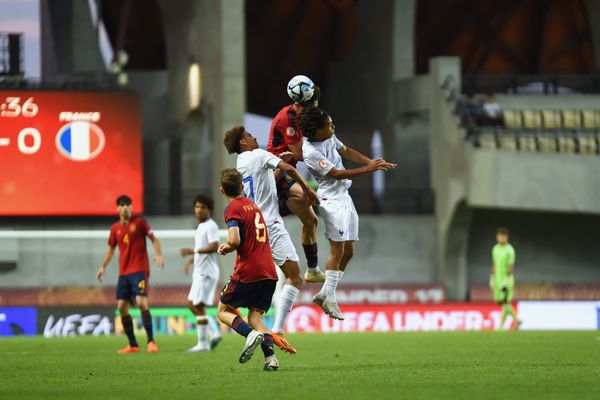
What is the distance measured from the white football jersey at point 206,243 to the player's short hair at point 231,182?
7224 mm

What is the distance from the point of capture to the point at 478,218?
4275cm

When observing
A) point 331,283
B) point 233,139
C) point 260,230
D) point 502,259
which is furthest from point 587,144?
point 260,230

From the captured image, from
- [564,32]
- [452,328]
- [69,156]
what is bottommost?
[452,328]

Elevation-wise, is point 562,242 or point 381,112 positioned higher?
point 381,112

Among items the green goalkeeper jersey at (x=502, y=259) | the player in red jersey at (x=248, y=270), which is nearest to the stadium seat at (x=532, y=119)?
the green goalkeeper jersey at (x=502, y=259)

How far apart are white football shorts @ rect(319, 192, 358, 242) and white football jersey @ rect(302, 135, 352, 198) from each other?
0.10 m

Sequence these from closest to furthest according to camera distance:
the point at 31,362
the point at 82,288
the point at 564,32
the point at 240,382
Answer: the point at 240,382, the point at 31,362, the point at 82,288, the point at 564,32

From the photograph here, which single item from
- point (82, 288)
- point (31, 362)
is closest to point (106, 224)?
point (82, 288)

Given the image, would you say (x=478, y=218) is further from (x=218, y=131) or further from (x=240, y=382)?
(x=240, y=382)

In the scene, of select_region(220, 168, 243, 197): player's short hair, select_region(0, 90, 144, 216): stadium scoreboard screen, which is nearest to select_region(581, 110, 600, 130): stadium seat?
select_region(0, 90, 144, 216): stadium scoreboard screen

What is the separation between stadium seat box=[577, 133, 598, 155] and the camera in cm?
3866

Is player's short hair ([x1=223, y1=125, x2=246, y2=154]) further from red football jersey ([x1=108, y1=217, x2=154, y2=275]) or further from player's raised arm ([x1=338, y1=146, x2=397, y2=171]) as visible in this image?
red football jersey ([x1=108, y1=217, x2=154, y2=275])

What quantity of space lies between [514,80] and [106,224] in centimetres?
1326

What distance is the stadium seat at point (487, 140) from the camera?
128 ft
